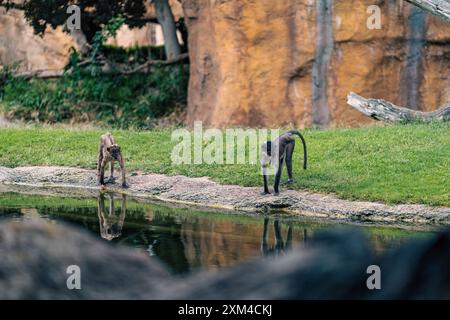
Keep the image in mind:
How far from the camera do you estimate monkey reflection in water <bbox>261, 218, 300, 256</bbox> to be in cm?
805

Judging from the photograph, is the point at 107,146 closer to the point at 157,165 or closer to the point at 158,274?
the point at 157,165

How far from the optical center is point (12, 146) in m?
14.3

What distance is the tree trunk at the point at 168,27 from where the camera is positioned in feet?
63.7

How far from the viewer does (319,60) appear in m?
16.2

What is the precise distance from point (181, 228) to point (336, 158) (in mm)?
3677

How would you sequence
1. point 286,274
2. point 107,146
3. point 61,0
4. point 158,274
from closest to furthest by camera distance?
1. point 286,274
2. point 158,274
3. point 107,146
4. point 61,0

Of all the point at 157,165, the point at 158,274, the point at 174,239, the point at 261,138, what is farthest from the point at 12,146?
the point at 158,274

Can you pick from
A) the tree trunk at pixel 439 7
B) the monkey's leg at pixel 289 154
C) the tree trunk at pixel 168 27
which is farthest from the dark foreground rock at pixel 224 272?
the tree trunk at pixel 168 27

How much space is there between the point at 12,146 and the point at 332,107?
17.9 ft

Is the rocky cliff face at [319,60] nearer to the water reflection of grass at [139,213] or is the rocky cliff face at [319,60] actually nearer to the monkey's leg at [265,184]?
the monkey's leg at [265,184]

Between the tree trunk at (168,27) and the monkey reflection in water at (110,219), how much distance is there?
8.39 m

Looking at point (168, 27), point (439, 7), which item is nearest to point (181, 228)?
point (439, 7)

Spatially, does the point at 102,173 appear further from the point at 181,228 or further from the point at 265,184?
the point at 181,228

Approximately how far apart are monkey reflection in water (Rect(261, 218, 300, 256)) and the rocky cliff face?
6425mm
